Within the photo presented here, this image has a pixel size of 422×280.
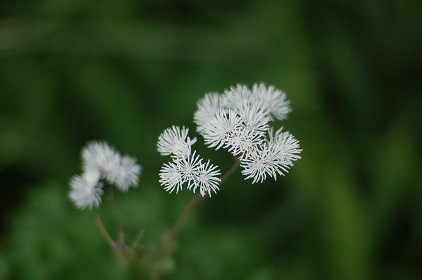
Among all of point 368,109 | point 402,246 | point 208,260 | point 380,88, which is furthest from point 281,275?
point 380,88

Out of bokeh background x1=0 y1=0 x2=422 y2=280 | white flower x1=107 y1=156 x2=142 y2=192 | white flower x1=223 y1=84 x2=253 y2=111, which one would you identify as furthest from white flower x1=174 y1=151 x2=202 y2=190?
bokeh background x1=0 y1=0 x2=422 y2=280

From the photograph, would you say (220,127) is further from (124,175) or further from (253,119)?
(124,175)

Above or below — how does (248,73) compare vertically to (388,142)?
above

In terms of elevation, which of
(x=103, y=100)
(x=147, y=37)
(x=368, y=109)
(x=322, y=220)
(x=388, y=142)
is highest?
(x=147, y=37)

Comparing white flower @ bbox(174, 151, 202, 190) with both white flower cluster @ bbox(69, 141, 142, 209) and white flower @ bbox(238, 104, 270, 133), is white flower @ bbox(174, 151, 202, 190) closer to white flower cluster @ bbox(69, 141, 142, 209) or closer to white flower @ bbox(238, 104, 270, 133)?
white flower @ bbox(238, 104, 270, 133)

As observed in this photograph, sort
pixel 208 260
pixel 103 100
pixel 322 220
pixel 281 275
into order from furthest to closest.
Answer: pixel 103 100
pixel 322 220
pixel 281 275
pixel 208 260

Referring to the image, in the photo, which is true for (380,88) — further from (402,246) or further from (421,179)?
(402,246)

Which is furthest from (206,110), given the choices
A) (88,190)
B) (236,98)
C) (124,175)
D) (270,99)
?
(88,190)
